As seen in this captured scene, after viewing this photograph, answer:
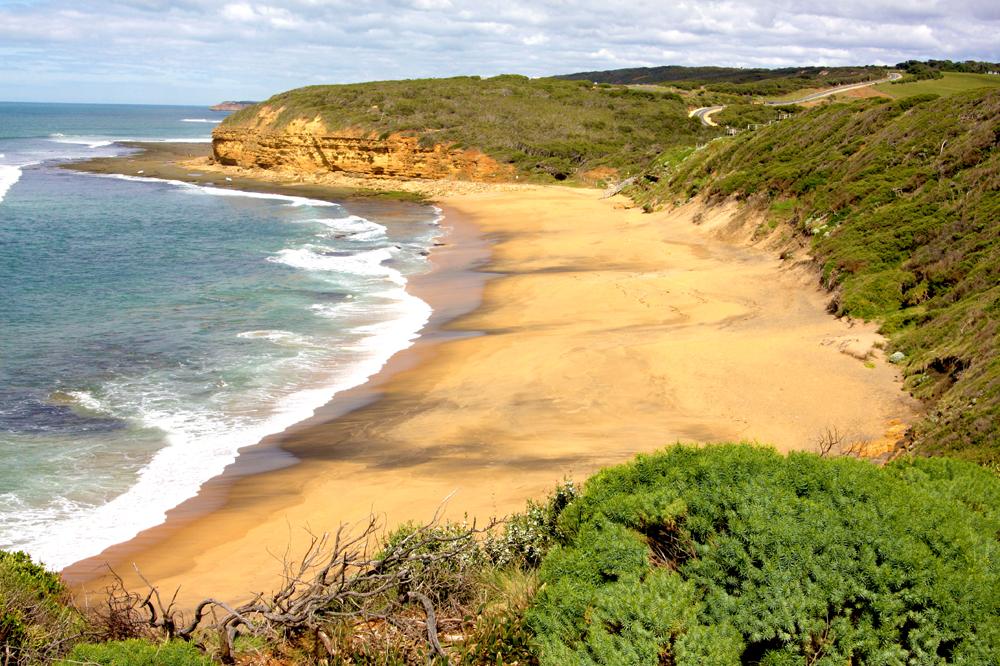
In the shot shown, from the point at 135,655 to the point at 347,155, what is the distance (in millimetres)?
61357

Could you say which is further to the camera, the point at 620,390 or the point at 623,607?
the point at 620,390

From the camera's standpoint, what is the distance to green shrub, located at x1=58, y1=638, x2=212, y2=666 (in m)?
5.09

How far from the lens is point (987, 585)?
5348mm

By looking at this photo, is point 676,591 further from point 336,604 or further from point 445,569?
point 336,604

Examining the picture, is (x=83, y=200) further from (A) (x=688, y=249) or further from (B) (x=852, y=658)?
(B) (x=852, y=658)

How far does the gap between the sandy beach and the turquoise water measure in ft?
3.01

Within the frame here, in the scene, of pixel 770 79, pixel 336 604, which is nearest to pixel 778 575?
pixel 336 604

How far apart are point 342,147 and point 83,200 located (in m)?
20.2

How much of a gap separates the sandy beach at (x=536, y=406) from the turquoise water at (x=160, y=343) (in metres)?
0.92

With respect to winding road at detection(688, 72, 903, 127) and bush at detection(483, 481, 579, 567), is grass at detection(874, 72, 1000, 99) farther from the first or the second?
bush at detection(483, 481, 579, 567)

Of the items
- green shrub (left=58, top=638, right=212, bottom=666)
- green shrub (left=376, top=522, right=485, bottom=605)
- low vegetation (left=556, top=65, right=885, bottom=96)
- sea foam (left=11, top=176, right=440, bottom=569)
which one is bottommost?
sea foam (left=11, top=176, right=440, bottom=569)

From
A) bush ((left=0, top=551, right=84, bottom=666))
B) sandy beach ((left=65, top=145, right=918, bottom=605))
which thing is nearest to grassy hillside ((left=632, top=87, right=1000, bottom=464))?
sandy beach ((left=65, top=145, right=918, bottom=605))

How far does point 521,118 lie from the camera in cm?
6938

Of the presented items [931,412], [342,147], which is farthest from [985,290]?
[342,147]
